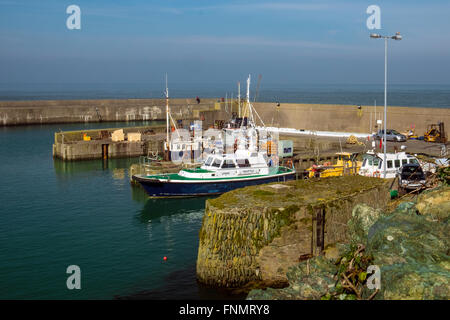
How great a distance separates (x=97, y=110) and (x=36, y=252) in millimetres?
73124

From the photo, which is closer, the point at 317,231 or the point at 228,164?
the point at 317,231

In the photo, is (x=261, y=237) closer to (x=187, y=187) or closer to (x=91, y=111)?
(x=187, y=187)

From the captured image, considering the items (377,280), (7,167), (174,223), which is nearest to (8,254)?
(174,223)

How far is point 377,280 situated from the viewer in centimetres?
984

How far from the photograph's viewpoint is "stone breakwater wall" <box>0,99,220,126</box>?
86.9 meters

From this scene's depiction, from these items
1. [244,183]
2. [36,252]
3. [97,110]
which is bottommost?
[36,252]

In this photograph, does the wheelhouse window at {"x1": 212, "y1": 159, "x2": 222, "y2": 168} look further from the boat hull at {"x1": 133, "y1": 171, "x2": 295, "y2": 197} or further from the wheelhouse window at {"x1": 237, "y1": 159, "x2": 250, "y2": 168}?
the wheelhouse window at {"x1": 237, "y1": 159, "x2": 250, "y2": 168}

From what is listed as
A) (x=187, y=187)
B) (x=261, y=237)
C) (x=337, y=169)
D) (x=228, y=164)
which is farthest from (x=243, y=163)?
(x=261, y=237)

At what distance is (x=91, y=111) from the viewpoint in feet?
306

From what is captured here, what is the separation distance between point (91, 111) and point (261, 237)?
3217 inches

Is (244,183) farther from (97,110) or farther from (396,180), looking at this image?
(97,110)

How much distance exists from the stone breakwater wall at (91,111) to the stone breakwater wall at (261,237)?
69.3 m

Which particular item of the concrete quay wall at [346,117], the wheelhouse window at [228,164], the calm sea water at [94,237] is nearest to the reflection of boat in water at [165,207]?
the calm sea water at [94,237]
